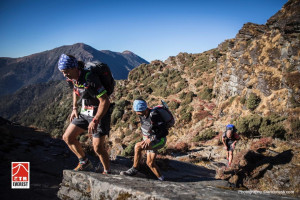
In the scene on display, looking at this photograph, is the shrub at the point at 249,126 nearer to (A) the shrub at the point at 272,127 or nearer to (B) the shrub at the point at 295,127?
(A) the shrub at the point at 272,127

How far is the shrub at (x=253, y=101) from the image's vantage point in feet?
44.5

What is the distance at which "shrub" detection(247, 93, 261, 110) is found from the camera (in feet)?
44.5

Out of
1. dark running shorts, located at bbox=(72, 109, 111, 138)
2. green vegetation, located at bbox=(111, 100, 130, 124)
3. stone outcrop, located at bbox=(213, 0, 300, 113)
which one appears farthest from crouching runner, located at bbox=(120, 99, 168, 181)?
green vegetation, located at bbox=(111, 100, 130, 124)

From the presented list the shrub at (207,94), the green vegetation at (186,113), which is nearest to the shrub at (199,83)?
the shrub at (207,94)

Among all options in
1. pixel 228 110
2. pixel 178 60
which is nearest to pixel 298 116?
pixel 228 110

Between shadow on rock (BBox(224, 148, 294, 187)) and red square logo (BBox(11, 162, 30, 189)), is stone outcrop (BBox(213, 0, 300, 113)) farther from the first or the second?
red square logo (BBox(11, 162, 30, 189))

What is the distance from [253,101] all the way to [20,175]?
1532cm

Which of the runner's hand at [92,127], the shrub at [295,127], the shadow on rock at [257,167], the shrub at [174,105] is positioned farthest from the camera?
the shrub at [174,105]

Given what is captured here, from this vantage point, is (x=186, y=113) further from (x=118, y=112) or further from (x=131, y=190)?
(x=131, y=190)

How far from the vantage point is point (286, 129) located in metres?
10.2

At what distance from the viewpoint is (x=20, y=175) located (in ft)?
11.3

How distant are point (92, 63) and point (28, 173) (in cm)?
287

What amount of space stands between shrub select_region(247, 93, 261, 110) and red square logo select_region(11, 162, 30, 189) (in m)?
15.1

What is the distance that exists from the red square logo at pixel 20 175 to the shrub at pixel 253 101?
15082 millimetres
